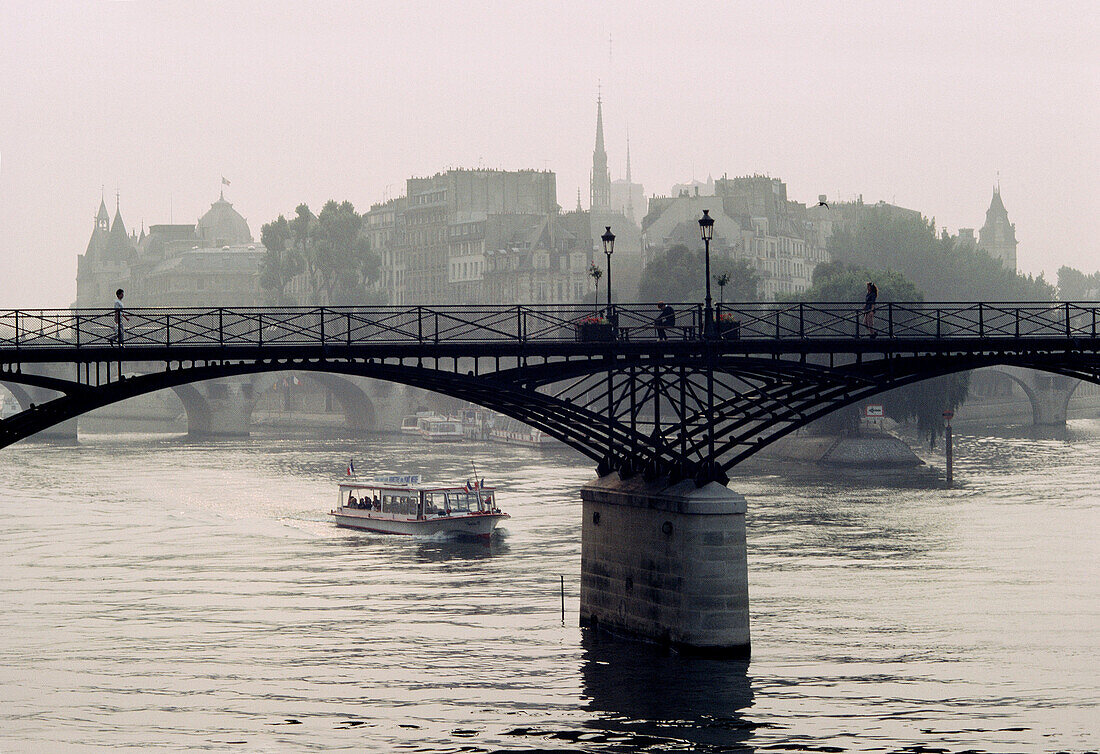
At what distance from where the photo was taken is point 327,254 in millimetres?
185875

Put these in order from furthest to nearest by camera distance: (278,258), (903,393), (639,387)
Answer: (278,258) < (903,393) < (639,387)

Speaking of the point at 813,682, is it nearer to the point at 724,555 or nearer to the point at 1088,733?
the point at 724,555

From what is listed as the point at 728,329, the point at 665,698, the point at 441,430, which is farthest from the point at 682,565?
the point at 441,430

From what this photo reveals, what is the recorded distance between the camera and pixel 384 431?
541 ft

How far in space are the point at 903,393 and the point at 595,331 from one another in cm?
6573

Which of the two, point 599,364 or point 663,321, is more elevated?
point 663,321

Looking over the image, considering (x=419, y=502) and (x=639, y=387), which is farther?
(x=419, y=502)

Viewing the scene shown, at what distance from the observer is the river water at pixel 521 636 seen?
40.0 m

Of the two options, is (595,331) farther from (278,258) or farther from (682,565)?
(278,258)

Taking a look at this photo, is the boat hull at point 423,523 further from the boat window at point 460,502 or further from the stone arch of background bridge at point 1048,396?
the stone arch of background bridge at point 1048,396

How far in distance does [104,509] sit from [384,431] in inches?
2936

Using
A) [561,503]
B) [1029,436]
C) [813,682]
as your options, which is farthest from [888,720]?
[1029,436]

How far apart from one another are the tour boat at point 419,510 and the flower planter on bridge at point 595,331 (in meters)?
31.4

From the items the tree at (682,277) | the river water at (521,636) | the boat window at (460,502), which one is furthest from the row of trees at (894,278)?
the boat window at (460,502)
